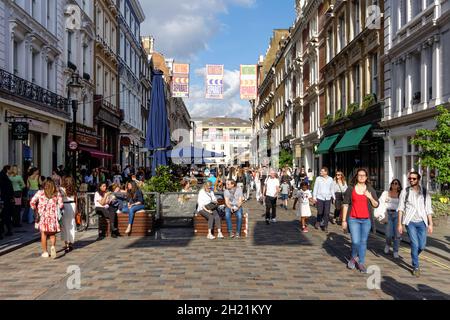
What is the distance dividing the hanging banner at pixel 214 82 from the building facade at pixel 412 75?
10664mm

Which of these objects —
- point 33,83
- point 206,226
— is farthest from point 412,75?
point 33,83

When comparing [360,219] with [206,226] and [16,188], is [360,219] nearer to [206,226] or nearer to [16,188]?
[206,226]

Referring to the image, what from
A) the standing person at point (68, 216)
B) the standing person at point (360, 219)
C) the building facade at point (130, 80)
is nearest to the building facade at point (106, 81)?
the building facade at point (130, 80)

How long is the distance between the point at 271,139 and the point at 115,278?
55.9 meters

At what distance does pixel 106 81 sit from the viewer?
37.2 m

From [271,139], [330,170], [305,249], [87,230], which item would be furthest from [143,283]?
[271,139]

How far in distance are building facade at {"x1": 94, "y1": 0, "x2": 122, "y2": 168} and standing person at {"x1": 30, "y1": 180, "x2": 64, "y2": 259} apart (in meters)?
20.1

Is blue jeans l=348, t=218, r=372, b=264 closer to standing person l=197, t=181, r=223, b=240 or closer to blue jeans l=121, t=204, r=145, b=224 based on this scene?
standing person l=197, t=181, r=223, b=240

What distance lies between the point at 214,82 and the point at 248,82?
8136mm

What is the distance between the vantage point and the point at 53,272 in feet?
29.3

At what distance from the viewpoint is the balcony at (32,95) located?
19.5 meters

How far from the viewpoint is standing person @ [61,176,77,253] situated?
36.7ft

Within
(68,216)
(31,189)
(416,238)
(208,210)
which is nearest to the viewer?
(416,238)

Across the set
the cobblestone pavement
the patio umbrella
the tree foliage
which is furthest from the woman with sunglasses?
the patio umbrella
